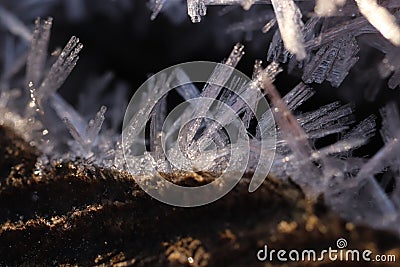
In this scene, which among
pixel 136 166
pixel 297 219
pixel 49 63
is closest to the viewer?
pixel 297 219

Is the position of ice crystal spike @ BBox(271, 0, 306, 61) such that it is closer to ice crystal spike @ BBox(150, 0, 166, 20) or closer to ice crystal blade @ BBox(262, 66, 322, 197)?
ice crystal blade @ BBox(262, 66, 322, 197)

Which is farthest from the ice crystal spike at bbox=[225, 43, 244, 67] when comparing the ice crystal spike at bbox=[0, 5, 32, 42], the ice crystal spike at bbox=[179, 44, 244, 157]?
the ice crystal spike at bbox=[0, 5, 32, 42]

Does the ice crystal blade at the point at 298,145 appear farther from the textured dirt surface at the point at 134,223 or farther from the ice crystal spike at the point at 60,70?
the ice crystal spike at the point at 60,70

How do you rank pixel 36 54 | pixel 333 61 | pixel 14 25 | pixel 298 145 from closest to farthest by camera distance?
pixel 298 145
pixel 333 61
pixel 36 54
pixel 14 25

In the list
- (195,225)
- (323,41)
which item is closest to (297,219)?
(195,225)

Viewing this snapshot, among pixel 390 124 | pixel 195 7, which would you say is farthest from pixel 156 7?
pixel 390 124

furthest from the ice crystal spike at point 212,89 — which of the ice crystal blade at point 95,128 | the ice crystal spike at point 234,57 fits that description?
the ice crystal blade at point 95,128

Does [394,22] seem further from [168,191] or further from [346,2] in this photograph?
[168,191]

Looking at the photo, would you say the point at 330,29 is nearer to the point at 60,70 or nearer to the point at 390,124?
the point at 390,124
